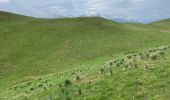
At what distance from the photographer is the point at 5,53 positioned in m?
55.2

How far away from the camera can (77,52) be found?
55.2 meters

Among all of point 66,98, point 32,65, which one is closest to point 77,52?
point 32,65

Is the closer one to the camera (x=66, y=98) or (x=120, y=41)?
(x=66, y=98)

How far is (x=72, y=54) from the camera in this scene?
54.1 meters

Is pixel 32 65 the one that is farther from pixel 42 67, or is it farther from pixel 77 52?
pixel 77 52

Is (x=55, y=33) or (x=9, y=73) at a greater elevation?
(x=55, y=33)

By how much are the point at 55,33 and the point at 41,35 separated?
3.37 metres

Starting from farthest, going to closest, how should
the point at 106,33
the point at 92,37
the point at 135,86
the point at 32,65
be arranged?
the point at 106,33
the point at 92,37
the point at 32,65
the point at 135,86

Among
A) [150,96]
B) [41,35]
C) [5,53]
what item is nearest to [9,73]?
[5,53]

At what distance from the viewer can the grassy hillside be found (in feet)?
56.6

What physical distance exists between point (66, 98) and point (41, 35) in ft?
174

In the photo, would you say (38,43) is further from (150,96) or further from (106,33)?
(150,96)

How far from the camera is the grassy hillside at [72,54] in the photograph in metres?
17.3

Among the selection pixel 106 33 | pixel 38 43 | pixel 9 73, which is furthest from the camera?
pixel 106 33
